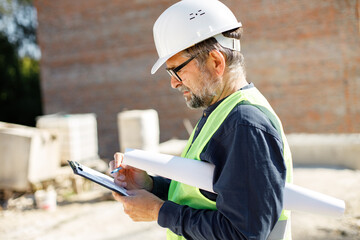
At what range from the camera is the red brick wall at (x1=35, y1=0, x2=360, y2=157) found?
32.3 feet

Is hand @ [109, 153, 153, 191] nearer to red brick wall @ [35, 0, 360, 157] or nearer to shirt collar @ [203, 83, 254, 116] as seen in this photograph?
shirt collar @ [203, 83, 254, 116]

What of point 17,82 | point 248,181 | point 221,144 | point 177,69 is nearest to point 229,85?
point 177,69

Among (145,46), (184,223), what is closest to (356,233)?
(184,223)

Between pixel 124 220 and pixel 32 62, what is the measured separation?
73.6 ft

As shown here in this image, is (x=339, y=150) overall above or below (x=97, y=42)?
below

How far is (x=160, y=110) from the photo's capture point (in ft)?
40.1

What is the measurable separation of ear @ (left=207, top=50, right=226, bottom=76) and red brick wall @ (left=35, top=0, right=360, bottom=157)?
7.10 metres

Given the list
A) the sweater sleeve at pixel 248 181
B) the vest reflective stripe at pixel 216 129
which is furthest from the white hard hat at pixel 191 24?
the sweater sleeve at pixel 248 181

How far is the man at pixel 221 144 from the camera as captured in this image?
3.97 ft

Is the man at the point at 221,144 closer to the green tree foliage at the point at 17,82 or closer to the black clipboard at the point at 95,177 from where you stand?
the black clipboard at the point at 95,177

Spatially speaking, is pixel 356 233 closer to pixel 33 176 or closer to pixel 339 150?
pixel 339 150

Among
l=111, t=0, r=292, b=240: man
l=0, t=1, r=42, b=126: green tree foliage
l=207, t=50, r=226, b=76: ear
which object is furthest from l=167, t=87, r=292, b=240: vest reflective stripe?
l=0, t=1, r=42, b=126: green tree foliage

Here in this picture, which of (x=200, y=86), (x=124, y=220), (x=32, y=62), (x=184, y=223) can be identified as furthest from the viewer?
(x=32, y=62)

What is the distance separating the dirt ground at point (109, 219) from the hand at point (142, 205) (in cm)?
364
